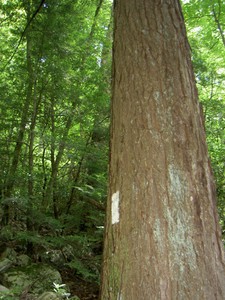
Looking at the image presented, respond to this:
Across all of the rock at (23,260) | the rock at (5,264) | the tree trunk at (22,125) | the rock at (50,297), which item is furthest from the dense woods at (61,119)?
the rock at (50,297)

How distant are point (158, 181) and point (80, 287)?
5066 millimetres

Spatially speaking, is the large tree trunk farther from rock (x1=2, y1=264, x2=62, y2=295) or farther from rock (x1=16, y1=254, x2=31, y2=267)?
rock (x1=16, y1=254, x2=31, y2=267)

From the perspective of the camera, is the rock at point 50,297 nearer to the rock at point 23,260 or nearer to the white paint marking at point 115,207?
the rock at point 23,260

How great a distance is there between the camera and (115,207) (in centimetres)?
182

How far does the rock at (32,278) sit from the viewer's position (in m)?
4.96

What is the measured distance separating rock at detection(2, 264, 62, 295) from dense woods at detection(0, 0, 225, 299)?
49cm

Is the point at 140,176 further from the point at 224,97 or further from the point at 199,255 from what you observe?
the point at 224,97

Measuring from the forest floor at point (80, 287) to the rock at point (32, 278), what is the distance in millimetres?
514

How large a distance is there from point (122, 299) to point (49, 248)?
5.24 meters

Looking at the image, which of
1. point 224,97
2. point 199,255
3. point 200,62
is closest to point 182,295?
point 199,255

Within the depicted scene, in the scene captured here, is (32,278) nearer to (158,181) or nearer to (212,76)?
(158,181)

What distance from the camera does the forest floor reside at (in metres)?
5.61

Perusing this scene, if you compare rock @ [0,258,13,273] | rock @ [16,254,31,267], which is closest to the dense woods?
rock @ [16,254,31,267]

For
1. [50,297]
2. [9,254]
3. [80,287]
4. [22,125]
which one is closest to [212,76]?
[22,125]
